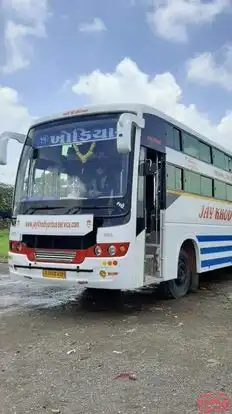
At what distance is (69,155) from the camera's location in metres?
8.26

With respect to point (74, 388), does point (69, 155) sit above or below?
above

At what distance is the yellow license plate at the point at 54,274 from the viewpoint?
7.82m

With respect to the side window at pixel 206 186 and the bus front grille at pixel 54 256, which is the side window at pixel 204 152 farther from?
the bus front grille at pixel 54 256

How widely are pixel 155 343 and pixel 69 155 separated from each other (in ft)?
11.6

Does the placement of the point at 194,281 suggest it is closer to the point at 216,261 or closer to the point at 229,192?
the point at 216,261

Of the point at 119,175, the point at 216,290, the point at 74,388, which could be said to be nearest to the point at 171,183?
the point at 119,175

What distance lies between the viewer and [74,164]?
26.8 ft

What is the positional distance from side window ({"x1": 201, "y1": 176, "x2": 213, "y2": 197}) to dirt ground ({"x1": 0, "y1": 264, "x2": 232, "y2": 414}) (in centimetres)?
257

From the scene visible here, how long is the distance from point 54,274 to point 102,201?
1.45 metres

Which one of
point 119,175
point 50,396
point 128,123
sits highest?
point 128,123

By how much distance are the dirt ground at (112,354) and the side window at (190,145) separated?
3101mm

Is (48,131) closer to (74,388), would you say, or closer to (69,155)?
(69,155)

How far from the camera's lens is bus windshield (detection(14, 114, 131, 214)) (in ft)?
25.6

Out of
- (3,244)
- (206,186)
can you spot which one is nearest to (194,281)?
(206,186)
